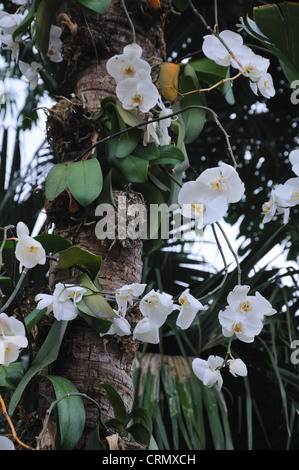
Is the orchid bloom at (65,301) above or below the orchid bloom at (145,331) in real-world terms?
above

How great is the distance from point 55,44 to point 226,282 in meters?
0.96

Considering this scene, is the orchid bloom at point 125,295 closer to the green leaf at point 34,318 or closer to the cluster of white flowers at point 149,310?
the cluster of white flowers at point 149,310

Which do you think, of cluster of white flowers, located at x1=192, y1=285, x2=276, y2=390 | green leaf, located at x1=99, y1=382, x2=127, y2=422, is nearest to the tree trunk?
green leaf, located at x1=99, y1=382, x2=127, y2=422

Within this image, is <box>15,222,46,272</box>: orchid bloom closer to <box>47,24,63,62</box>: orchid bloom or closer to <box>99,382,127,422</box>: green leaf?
<box>99,382,127,422</box>: green leaf

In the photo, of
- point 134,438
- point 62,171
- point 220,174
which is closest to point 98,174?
point 62,171

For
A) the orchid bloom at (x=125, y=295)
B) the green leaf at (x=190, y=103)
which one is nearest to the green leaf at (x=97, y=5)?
the green leaf at (x=190, y=103)

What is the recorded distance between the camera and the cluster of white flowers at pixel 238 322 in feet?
2.81

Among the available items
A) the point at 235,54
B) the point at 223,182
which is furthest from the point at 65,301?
the point at 235,54

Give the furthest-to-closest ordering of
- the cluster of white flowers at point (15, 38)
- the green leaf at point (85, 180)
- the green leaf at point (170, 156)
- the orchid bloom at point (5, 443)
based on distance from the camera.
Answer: the cluster of white flowers at point (15, 38) < the green leaf at point (170, 156) < the green leaf at point (85, 180) < the orchid bloom at point (5, 443)

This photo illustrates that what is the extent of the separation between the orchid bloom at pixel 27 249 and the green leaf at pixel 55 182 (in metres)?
0.17

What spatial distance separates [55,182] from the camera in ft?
3.14

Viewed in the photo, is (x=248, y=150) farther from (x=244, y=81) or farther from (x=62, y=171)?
(x=62, y=171)

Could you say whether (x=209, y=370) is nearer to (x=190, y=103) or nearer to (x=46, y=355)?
(x=46, y=355)
